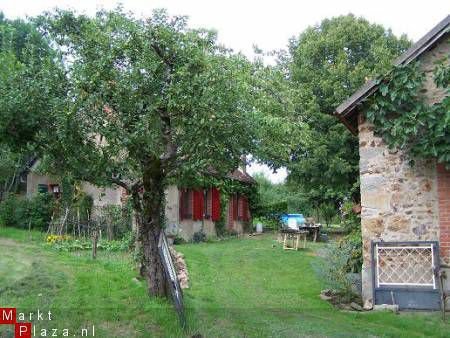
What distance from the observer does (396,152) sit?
9633 mm

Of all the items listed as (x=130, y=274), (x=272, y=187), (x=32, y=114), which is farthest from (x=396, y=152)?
(x=272, y=187)

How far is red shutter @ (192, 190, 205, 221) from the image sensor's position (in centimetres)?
2169

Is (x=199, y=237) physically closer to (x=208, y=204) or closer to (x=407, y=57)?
(x=208, y=204)

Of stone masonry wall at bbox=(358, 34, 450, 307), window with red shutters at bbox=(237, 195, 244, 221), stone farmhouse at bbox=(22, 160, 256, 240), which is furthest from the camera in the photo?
window with red shutters at bbox=(237, 195, 244, 221)

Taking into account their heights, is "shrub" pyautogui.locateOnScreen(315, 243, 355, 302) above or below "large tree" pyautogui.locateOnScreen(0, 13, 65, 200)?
below

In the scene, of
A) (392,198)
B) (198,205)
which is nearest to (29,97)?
(392,198)

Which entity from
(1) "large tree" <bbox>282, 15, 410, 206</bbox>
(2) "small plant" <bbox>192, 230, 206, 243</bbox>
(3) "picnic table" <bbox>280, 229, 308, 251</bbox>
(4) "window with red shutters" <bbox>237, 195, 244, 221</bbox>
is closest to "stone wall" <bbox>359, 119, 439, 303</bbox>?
(3) "picnic table" <bbox>280, 229, 308, 251</bbox>

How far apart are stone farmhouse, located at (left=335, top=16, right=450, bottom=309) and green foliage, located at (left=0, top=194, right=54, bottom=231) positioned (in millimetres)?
15294

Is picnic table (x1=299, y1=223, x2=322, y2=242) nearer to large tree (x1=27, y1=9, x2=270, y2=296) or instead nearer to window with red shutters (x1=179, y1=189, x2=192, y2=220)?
window with red shutters (x1=179, y1=189, x2=192, y2=220)

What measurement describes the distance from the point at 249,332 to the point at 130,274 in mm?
4300

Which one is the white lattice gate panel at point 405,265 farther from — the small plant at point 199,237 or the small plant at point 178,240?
the small plant at point 199,237

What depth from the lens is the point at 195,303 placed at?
8.56m

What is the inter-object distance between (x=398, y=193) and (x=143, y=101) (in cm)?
535

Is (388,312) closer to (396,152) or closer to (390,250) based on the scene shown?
(390,250)
